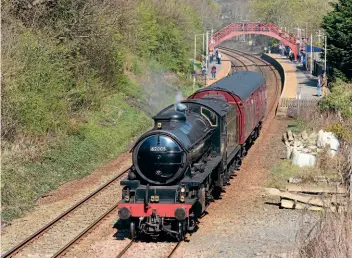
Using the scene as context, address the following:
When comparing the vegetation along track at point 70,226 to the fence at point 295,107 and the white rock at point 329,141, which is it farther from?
the fence at point 295,107

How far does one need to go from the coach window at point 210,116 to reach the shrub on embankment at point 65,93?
19.9 ft

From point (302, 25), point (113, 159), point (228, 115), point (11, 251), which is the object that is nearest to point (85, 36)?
point (113, 159)

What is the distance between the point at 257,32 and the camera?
74188mm

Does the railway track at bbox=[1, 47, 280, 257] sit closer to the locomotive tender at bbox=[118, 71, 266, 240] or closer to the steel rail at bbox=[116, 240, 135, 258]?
the steel rail at bbox=[116, 240, 135, 258]

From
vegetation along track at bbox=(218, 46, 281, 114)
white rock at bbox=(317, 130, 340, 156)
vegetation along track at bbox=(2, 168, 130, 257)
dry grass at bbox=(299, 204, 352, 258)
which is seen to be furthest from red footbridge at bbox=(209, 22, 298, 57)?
dry grass at bbox=(299, 204, 352, 258)

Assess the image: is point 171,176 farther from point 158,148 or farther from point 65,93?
point 65,93

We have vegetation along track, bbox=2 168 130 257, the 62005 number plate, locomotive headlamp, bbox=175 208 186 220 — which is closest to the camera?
locomotive headlamp, bbox=175 208 186 220

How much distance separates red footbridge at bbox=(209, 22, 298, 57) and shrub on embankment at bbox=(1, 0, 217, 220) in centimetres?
3171

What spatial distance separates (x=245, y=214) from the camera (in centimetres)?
1781

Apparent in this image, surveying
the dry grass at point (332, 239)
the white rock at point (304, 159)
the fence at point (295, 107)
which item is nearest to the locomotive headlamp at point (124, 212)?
the dry grass at point (332, 239)

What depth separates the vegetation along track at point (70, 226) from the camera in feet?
49.7

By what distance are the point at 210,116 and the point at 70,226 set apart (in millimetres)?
5177

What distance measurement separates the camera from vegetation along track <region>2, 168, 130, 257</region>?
596 inches

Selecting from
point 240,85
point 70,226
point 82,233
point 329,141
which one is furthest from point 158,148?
point 240,85
